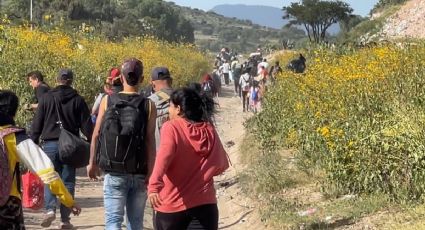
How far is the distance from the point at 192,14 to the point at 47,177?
15311 centimetres

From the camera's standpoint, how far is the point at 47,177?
411cm

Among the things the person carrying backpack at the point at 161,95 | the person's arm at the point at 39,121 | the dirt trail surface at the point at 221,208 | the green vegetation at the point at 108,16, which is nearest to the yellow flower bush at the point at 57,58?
the dirt trail surface at the point at 221,208

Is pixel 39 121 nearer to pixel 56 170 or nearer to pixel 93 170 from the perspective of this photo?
pixel 56 170

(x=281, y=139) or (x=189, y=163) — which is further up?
(x=189, y=163)

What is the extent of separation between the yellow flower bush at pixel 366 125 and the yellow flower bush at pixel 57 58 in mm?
3829

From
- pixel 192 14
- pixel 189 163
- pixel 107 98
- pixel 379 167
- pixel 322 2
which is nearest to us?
pixel 189 163

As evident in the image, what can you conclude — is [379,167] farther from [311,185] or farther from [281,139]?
[281,139]

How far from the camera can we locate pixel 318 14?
163 feet

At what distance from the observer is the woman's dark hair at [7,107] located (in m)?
4.20

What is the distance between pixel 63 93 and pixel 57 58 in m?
6.69

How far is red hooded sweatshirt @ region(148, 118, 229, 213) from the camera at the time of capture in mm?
4609

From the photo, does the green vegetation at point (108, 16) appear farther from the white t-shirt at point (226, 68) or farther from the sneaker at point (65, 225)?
the sneaker at point (65, 225)

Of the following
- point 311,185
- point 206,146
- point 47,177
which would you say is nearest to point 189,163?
point 206,146

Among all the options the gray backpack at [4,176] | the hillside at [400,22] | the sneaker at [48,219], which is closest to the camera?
the gray backpack at [4,176]
